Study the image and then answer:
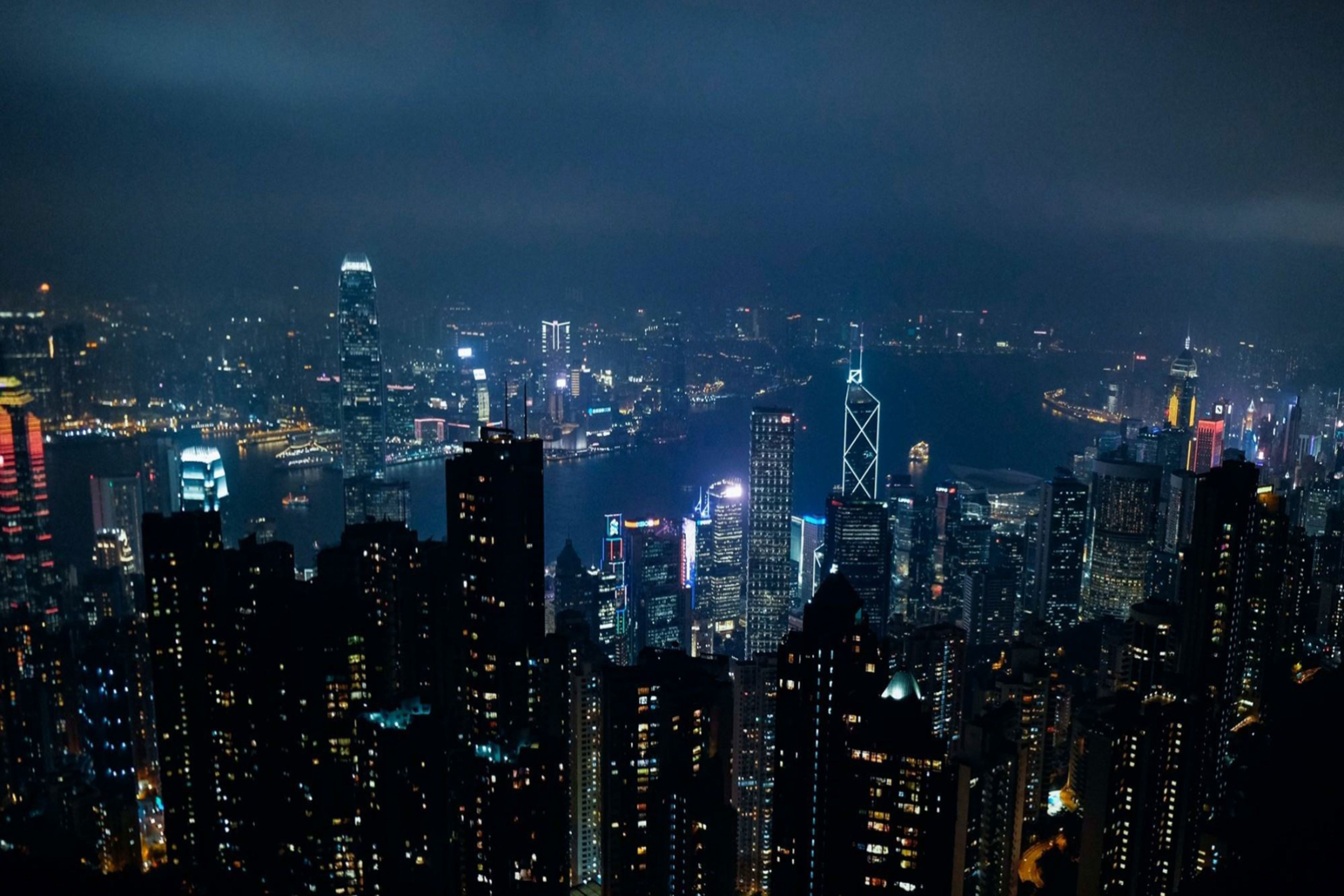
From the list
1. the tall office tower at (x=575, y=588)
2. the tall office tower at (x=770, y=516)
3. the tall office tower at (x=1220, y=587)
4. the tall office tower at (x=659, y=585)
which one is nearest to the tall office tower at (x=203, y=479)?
the tall office tower at (x=575, y=588)

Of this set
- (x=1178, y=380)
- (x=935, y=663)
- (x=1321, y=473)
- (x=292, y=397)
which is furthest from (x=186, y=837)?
(x=1321, y=473)

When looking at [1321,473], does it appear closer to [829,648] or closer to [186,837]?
[829,648]

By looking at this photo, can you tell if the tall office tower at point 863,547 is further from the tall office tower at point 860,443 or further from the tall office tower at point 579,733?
the tall office tower at point 579,733

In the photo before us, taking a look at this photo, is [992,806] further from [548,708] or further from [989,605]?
[989,605]

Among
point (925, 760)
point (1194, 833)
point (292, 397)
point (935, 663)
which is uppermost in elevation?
point (292, 397)

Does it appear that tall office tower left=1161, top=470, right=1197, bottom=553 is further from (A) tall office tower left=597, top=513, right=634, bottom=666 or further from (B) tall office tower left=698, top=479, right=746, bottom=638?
(A) tall office tower left=597, top=513, right=634, bottom=666
